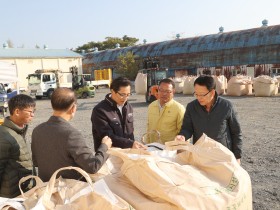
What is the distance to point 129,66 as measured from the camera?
103ft

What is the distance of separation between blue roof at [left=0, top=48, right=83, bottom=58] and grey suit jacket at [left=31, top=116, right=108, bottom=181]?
107 feet

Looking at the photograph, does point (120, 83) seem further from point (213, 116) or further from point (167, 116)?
point (213, 116)

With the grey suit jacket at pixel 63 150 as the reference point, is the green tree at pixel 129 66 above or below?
above

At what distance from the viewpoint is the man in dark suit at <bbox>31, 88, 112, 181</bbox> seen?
1900 millimetres

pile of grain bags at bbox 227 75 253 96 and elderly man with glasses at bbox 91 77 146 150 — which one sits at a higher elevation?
elderly man with glasses at bbox 91 77 146 150

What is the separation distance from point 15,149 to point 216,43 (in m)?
25.5

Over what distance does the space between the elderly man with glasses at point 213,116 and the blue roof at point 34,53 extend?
32432 millimetres

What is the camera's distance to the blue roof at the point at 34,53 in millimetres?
32281

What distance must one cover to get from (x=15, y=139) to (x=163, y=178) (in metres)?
1.42

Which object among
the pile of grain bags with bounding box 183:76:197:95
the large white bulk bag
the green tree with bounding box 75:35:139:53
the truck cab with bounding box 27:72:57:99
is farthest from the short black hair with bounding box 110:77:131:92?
the green tree with bounding box 75:35:139:53

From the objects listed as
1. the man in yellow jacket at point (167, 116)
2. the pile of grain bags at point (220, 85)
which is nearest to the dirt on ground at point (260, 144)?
the man in yellow jacket at point (167, 116)

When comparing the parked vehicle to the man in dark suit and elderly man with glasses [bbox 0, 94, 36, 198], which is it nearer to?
elderly man with glasses [bbox 0, 94, 36, 198]

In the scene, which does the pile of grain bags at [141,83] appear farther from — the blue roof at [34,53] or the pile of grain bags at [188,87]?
the blue roof at [34,53]

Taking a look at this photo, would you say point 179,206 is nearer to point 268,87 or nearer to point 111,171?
point 111,171
